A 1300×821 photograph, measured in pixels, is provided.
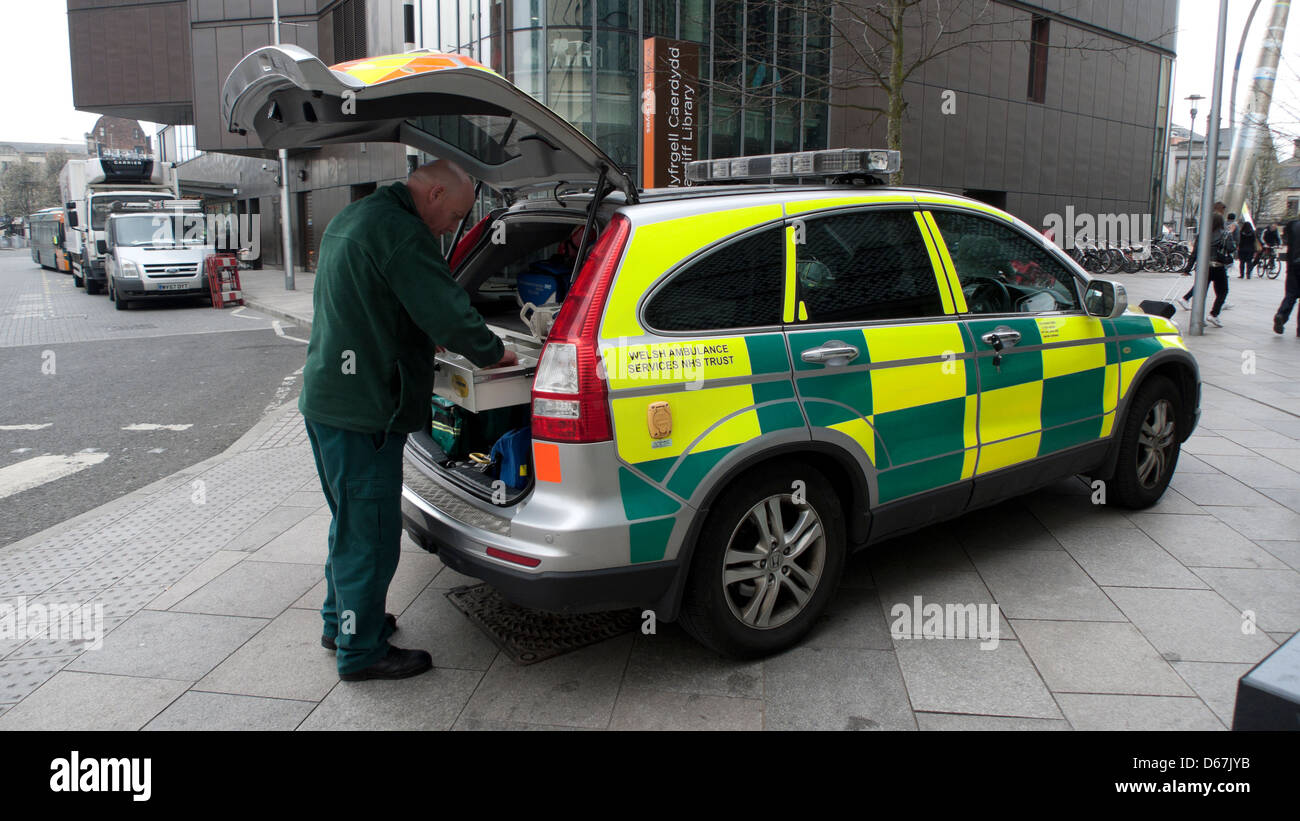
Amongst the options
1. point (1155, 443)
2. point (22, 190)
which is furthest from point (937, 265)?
point (22, 190)

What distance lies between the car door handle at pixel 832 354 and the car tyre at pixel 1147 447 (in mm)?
2329

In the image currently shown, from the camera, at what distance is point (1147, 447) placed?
502cm

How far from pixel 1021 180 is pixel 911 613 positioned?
27.2 metres

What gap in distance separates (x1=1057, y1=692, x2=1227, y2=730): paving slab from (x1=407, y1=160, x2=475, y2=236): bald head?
2.80 metres

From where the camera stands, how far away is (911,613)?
3834 mm

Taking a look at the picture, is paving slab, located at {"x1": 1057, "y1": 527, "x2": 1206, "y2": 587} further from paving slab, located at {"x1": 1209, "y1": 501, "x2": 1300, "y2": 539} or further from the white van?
the white van

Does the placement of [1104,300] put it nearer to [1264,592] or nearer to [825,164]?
[1264,592]

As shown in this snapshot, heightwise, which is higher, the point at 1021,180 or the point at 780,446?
the point at 1021,180

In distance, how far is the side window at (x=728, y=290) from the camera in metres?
3.05

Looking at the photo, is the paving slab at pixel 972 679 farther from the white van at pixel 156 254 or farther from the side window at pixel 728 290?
the white van at pixel 156 254

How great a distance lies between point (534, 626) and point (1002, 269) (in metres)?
2.79
